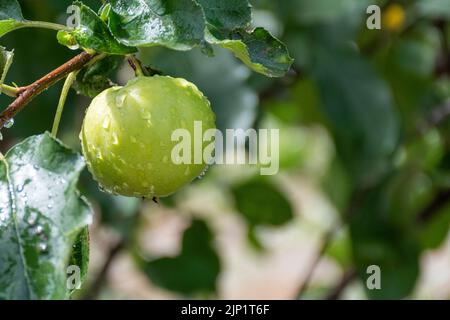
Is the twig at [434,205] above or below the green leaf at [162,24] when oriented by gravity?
below

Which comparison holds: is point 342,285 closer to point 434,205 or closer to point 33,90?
point 434,205

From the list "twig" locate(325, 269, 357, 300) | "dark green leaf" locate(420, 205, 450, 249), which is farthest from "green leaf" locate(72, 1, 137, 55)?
"dark green leaf" locate(420, 205, 450, 249)

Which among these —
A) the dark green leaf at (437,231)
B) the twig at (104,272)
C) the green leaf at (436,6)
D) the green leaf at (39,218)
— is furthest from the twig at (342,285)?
the green leaf at (39,218)

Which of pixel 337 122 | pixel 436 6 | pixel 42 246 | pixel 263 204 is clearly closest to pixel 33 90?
pixel 42 246

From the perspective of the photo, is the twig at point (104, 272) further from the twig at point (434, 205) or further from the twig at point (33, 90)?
the twig at point (33, 90)

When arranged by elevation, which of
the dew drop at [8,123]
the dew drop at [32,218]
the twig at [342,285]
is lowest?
the twig at [342,285]
